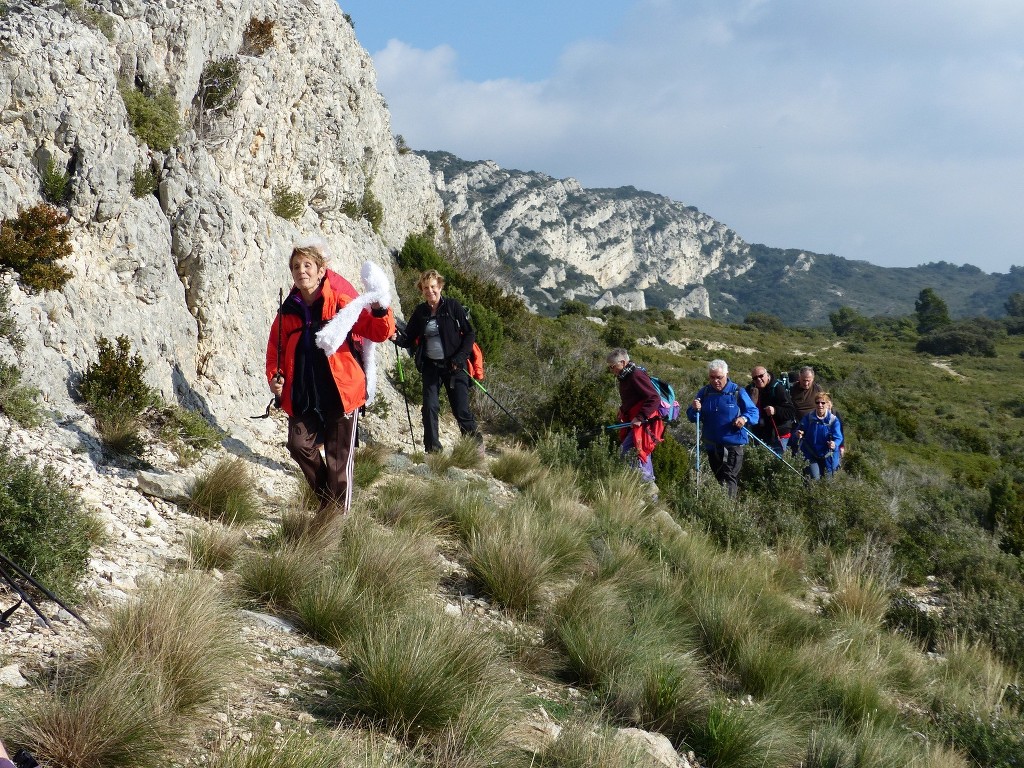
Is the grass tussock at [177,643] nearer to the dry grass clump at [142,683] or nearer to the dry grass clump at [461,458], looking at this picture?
the dry grass clump at [142,683]

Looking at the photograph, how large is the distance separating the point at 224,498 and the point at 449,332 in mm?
3435

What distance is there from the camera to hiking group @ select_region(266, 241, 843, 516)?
464 centimetres

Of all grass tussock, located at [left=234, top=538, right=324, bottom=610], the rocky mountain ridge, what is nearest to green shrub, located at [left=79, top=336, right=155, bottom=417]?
grass tussock, located at [left=234, top=538, right=324, bottom=610]

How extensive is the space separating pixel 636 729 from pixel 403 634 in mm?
1130

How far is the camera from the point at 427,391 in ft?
26.5

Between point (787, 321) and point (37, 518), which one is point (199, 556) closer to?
point (37, 518)

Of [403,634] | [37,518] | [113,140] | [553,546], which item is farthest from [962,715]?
[113,140]

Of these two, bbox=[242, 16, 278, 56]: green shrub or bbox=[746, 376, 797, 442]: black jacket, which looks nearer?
bbox=[746, 376, 797, 442]: black jacket

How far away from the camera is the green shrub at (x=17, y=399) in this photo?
15.6 ft

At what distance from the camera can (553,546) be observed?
5035 mm

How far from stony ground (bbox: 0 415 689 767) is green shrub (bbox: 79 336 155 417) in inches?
9.1

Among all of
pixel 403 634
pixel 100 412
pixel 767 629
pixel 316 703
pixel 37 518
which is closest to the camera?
pixel 316 703

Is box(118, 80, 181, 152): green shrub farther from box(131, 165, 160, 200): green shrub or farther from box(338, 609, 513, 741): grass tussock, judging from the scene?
box(338, 609, 513, 741): grass tussock

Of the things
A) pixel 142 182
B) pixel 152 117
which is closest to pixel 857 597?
pixel 142 182
